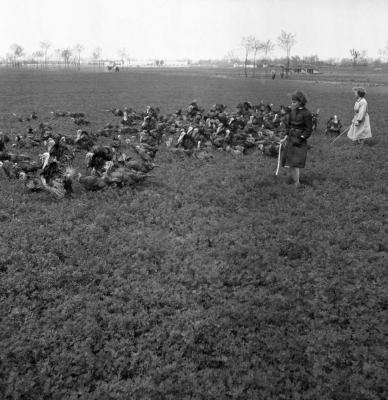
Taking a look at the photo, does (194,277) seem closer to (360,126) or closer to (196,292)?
(196,292)

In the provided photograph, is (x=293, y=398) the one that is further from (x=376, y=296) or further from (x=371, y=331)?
(x=376, y=296)

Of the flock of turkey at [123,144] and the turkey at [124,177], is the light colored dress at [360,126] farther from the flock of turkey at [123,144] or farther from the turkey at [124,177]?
the turkey at [124,177]

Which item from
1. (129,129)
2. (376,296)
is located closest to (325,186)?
(376,296)

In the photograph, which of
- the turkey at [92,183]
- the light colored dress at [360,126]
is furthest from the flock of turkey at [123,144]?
the light colored dress at [360,126]

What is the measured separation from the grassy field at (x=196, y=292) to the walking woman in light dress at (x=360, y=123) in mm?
6171

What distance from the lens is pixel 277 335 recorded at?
640 centimetres

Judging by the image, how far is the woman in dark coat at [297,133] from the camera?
11907 millimetres

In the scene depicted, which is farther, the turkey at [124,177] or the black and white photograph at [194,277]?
the turkey at [124,177]

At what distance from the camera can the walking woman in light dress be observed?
1797 centimetres

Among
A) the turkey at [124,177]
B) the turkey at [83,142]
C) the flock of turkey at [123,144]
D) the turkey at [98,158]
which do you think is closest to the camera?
the flock of turkey at [123,144]

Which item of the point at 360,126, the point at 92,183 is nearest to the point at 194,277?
the point at 92,183

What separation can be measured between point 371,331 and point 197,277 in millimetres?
3365

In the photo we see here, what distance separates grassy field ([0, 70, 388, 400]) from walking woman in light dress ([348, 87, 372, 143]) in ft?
20.2

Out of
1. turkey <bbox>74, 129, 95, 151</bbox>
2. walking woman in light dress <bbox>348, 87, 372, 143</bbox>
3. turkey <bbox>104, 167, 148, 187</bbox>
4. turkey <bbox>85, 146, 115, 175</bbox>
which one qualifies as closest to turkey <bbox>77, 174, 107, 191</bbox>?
turkey <bbox>104, 167, 148, 187</bbox>
